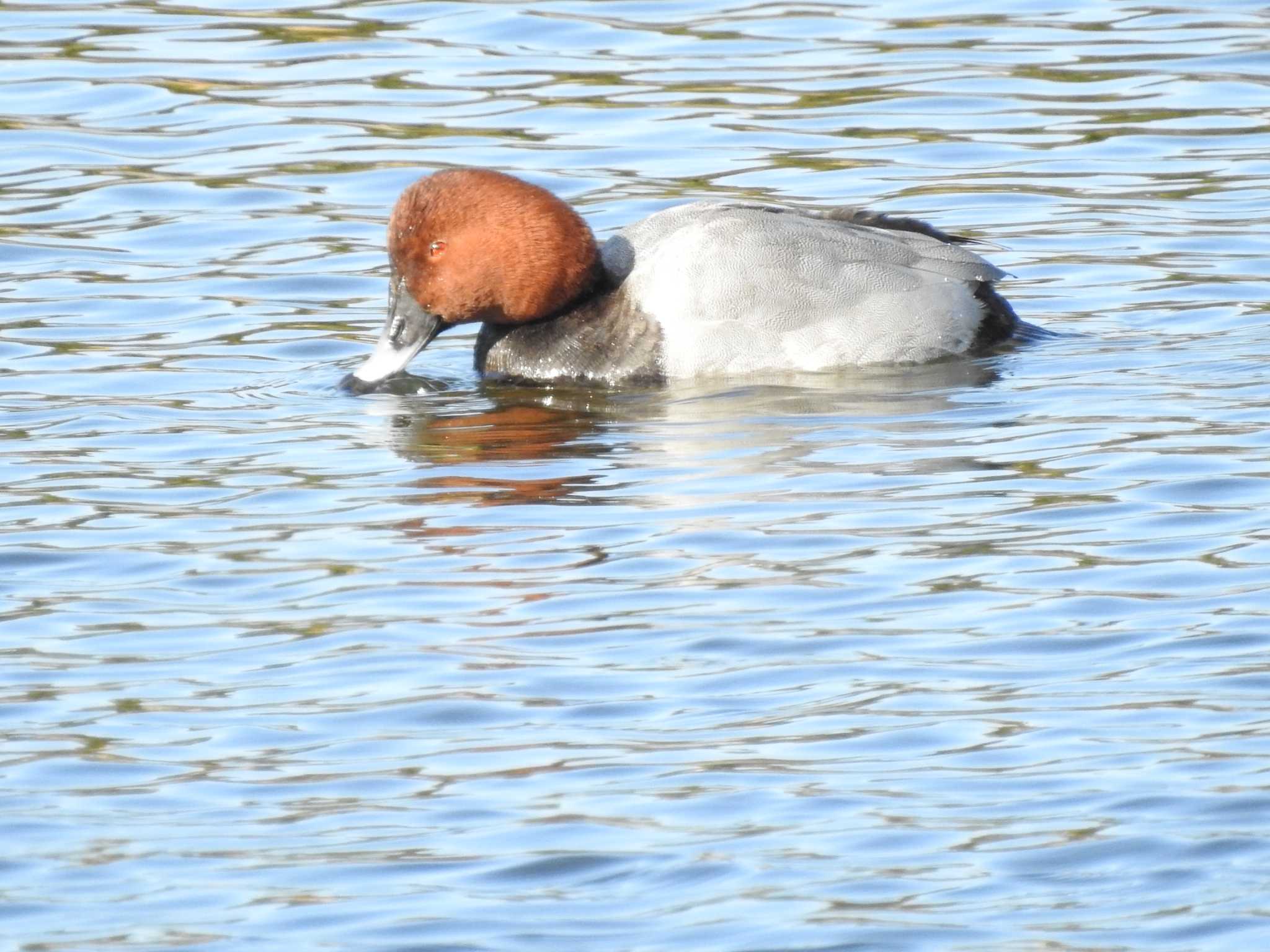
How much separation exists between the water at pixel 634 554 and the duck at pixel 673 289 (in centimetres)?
16

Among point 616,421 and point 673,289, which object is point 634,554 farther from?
point 673,289

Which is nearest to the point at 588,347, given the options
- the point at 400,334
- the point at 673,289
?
the point at 673,289

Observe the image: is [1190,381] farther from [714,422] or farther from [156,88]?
[156,88]

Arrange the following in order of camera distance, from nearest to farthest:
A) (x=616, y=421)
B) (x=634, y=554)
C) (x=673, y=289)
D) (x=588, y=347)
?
(x=634, y=554)
(x=616, y=421)
(x=673, y=289)
(x=588, y=347)

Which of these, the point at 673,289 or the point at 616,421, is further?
the point at 673,289

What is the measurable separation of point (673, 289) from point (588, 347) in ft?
1.38

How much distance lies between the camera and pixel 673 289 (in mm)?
9156

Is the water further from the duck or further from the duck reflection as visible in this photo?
the duck

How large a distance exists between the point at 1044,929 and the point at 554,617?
84.3 inches

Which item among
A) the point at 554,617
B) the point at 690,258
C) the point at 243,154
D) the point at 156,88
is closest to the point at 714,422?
the point at 690,258

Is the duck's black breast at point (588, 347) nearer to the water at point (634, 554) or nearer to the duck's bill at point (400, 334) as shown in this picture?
the water at point (634, 554)

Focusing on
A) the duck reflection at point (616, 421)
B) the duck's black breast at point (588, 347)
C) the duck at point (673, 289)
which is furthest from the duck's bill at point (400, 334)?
the duck's black breast at point (588, 347)

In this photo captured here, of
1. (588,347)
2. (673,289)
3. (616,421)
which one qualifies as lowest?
(616,421)

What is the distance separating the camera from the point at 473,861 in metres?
4.83
